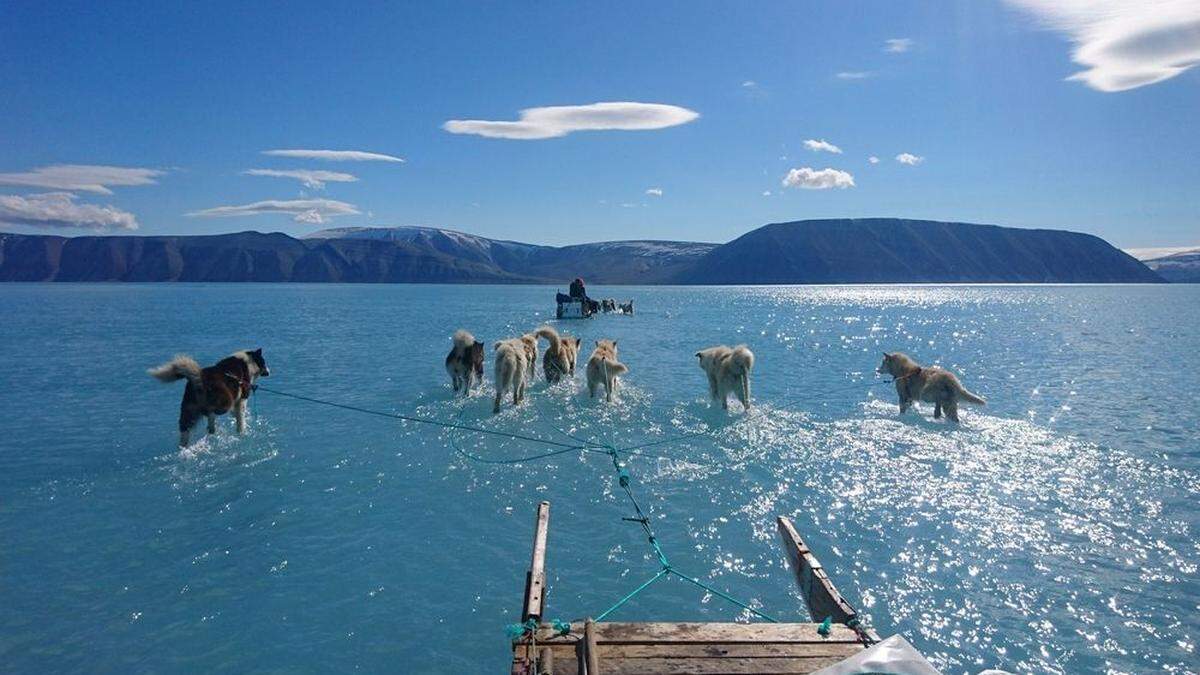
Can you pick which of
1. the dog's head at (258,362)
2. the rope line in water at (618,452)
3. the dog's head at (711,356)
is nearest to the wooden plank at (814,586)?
the rope line in water at (618,452)

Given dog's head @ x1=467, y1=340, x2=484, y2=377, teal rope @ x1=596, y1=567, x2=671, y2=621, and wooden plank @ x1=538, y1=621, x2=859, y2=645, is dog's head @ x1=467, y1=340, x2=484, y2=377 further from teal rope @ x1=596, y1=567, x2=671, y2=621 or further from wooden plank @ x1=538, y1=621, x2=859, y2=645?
wooden plank @ x1=538, y1=621, x2=859, y2=645

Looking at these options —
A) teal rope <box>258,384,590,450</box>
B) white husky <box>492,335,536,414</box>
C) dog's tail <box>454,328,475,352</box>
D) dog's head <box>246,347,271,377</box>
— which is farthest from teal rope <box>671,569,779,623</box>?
dog's head <box>246,347,271,377</box>

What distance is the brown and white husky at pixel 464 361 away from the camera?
18.8 meters

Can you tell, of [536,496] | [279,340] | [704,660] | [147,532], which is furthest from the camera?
[279,340]

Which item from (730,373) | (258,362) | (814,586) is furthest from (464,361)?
(814,586)

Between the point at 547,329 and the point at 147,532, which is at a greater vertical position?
the point at 547,329

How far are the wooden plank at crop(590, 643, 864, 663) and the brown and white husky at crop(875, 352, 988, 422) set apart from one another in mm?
12911

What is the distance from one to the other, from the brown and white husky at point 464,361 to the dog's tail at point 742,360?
7677mm

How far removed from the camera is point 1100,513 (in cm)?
988

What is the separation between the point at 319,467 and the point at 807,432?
1098 centimetres

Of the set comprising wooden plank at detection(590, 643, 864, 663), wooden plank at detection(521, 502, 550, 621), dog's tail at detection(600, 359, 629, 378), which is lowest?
wooden plank at detection(590, 643, 864, 663)

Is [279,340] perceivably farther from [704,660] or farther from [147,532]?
[704,660]

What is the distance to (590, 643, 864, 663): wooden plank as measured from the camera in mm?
5039

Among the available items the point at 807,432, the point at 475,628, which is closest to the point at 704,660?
the point at 475,628
